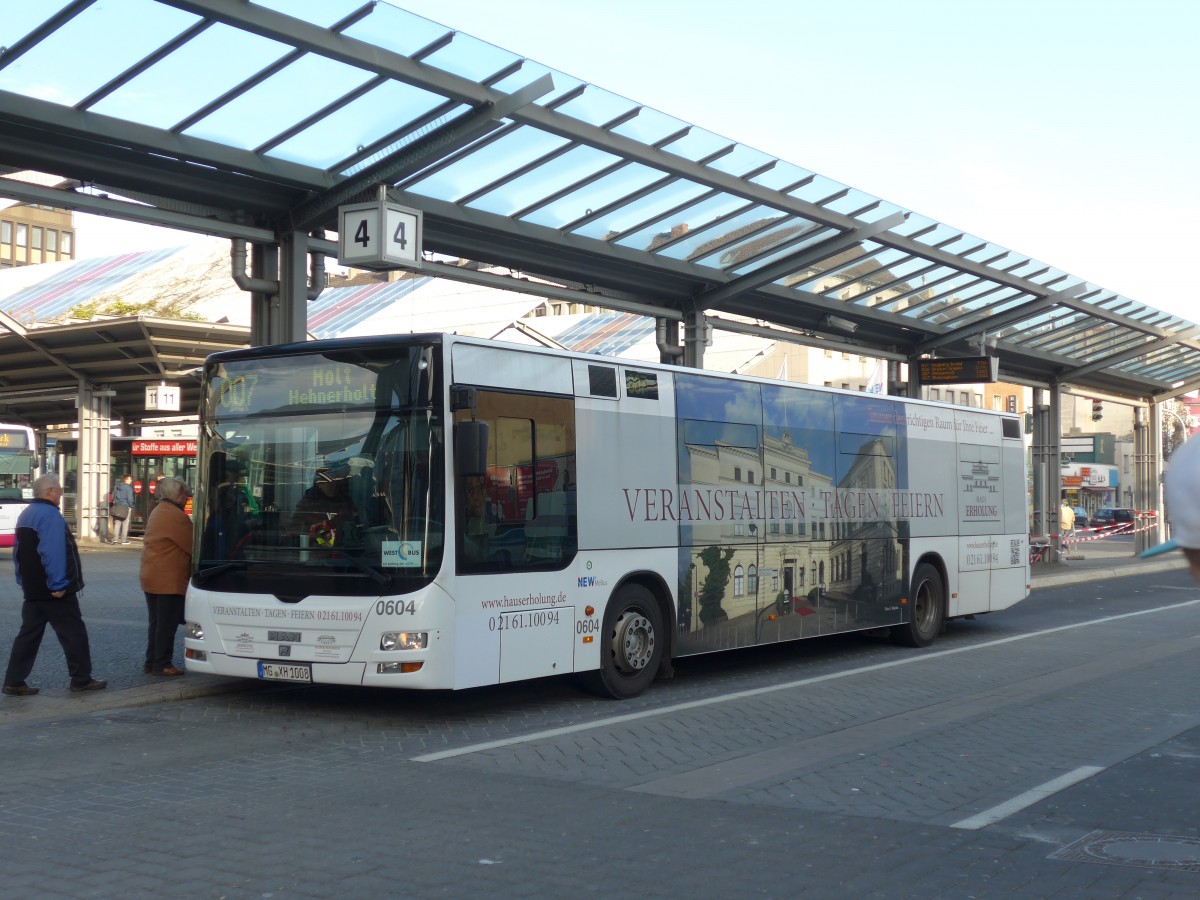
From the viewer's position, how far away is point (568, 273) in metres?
17.2

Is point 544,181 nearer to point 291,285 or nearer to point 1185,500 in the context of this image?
point 291,285

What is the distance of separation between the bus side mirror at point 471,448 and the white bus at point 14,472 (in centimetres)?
2505

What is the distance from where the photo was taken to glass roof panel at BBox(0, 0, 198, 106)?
403 inches

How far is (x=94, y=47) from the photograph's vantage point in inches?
414

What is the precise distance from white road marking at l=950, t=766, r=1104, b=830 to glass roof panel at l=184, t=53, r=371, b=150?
800 centimetres

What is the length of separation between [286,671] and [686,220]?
864 centimetres

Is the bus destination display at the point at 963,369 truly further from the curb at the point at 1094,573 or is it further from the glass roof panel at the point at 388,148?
the glass roof panel at the point at 388,148

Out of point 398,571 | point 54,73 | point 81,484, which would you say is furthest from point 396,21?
point 81,484

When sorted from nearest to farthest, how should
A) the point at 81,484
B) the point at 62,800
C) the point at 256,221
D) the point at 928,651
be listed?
the point at 62,800 → the point at 256,221 → the point at 928,651 → the point at 81,484

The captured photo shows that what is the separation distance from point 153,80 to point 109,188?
1.61 metres

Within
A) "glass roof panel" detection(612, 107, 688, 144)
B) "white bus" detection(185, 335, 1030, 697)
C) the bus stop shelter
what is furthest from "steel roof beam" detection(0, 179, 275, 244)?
"glass roof panel" detection(612, 107, 688, 144)

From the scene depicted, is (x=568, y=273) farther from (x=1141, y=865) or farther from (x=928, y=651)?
(x=1141, y=865)

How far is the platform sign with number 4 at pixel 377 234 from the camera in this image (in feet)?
42.2

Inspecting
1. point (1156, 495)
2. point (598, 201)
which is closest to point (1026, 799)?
point (598, 201)
